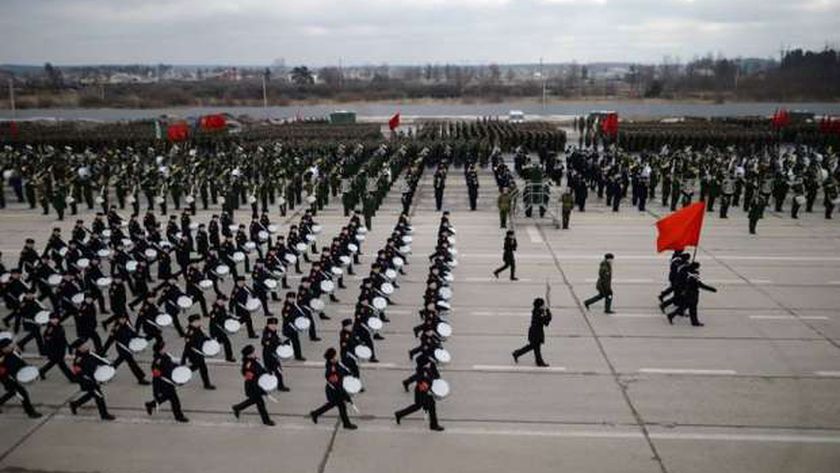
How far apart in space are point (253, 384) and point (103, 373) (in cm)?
209

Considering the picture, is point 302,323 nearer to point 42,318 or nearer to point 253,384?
point 253,384

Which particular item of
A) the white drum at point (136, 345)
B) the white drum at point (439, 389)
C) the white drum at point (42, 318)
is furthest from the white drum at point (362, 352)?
the white drum at point (42, 318)

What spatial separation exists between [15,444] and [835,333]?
43.6 ft

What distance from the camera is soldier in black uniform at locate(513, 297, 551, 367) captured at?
36.0ft

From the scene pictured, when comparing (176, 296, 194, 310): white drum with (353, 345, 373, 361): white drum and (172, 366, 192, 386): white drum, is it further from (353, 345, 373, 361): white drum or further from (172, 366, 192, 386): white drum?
(353, 345, 373, 361): white drum

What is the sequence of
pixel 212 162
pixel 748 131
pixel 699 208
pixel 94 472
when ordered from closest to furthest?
pixel 94 472, pixel 699 208, pixel 212 162, pixel 748 131

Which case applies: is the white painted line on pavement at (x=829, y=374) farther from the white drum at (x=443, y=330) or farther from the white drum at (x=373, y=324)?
the white drum at (x=373, y=324)

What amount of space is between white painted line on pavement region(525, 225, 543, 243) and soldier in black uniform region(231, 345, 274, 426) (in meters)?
12.2

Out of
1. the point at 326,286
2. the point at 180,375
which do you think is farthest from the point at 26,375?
the point at 326,286

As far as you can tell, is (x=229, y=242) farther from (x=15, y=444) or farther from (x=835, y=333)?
(x=835, y=333)

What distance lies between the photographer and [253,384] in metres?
9.22

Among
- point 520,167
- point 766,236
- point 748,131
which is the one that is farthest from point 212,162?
point 748,131

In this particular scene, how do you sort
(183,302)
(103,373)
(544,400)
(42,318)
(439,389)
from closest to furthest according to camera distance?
(439,389), (103,373), (544,400), (42,318), (183,302)

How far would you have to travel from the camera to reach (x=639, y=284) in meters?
15.9
